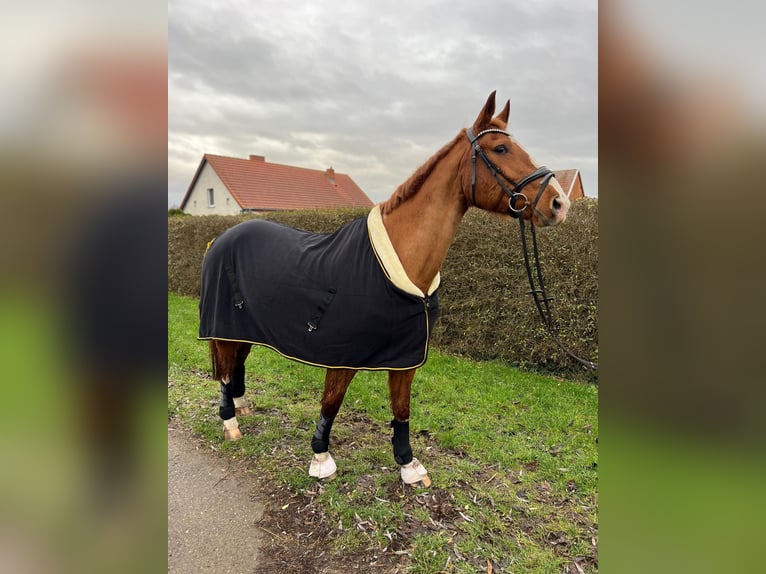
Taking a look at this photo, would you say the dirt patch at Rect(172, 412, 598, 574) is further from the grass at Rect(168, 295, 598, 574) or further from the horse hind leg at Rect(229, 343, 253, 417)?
the horse hind leg at Rect(229, 343, 253, 417)

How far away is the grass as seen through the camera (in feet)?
8.08

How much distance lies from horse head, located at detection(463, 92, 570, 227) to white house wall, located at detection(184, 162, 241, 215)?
868 inches

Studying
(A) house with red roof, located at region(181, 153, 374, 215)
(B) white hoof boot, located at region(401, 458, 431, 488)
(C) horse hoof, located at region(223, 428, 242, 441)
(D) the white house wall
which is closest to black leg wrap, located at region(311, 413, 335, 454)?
(B) white hoof boot, located at region(401, 458, 431, 488)

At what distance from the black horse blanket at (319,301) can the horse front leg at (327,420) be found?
24cm

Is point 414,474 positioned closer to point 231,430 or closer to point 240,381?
point 231,430

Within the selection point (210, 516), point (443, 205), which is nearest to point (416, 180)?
point (443, 205)

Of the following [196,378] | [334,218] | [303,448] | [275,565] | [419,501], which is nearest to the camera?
[275,565]
